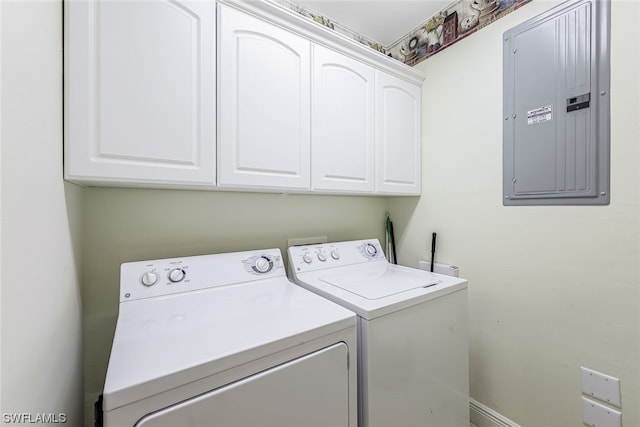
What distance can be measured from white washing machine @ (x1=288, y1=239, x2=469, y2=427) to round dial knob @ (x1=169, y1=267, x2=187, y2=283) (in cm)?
54

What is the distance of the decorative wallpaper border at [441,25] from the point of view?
1.48m

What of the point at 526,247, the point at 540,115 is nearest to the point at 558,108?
the point at 540,115

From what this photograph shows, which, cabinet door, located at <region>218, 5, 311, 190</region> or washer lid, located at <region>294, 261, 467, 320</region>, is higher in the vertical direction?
cabinet door, located at <region>218, 5, 311, 190</region>

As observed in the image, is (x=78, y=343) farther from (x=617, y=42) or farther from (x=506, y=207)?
(x=617, y=42)

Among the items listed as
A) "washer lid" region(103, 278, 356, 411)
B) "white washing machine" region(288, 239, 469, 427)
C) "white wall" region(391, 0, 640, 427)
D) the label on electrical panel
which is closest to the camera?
"washer lid" region(103, 278, 356, 411)

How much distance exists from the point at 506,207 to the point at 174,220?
1.79m

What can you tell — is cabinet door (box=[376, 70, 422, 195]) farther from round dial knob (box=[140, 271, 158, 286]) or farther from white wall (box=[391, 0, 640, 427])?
round dial knob (box=[140, 271, 158, 286])

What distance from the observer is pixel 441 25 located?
171 centimetres

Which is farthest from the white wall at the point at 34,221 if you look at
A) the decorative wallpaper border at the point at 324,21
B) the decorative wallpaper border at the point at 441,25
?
the decorative wallpaper border at the point at 441,25

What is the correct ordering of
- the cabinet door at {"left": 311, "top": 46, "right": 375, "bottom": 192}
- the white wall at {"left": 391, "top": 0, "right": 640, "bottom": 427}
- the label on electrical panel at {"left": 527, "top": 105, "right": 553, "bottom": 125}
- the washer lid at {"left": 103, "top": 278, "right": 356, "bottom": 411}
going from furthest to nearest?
1. the cabinet door at {"left": 311, "top": 46, "right": 375, "bottom": 192}
2. the label on electrical panel at {"left": 527, "top": 105, "right": 553, "bottom": 125}
3. the white wall at {"left": 391, "top": 0, "right": 640, "bottom": 427}
4. the washer lid at {"left": 103, "top": 278, "right": 356, "bottom": 411}

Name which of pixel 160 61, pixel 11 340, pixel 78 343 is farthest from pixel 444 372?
pixel 160 61

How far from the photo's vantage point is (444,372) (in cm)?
120

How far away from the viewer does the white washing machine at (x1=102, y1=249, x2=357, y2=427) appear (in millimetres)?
601

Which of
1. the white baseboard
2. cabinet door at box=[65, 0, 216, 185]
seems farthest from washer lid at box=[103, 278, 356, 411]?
the white baseboard
